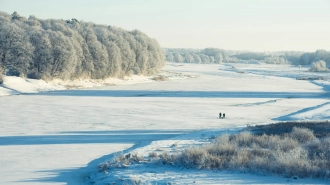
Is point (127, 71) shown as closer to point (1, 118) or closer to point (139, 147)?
point (1, 118)

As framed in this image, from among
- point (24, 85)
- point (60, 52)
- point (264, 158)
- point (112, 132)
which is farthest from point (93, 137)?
point (60, 52)

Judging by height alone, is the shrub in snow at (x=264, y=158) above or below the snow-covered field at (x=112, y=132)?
above

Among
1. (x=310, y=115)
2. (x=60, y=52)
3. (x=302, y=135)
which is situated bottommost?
(x=310, y=115)

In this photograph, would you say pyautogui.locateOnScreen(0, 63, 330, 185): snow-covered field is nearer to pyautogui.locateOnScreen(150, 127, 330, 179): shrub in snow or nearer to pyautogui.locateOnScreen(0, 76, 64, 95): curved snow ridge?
pyautogui.locateOnScreen(150, 127, 330, 179): shrub in snow

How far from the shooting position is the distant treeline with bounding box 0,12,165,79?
52344 millimetres

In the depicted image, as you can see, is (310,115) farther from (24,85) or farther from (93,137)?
(24,85)

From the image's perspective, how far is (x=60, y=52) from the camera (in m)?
56.2

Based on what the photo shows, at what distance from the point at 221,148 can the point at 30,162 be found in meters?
6.83

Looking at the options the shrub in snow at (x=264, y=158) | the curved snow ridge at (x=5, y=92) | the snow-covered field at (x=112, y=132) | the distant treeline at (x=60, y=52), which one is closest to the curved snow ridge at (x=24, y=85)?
the curved snow ridge at (x=5, y=92)

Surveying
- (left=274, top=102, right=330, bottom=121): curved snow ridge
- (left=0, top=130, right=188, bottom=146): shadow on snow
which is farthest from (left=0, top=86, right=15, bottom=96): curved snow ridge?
(left=274, top=102, right=330, bottom=121): curved snow ridge

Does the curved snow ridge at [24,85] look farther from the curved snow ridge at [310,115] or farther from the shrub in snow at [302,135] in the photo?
the shrub in snow at [302,135]

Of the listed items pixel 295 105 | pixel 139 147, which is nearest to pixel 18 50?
pixel 295 105

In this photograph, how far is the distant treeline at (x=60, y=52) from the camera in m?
52.3

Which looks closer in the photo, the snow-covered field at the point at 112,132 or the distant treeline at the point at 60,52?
the snow-covered field at the point at 112,132
